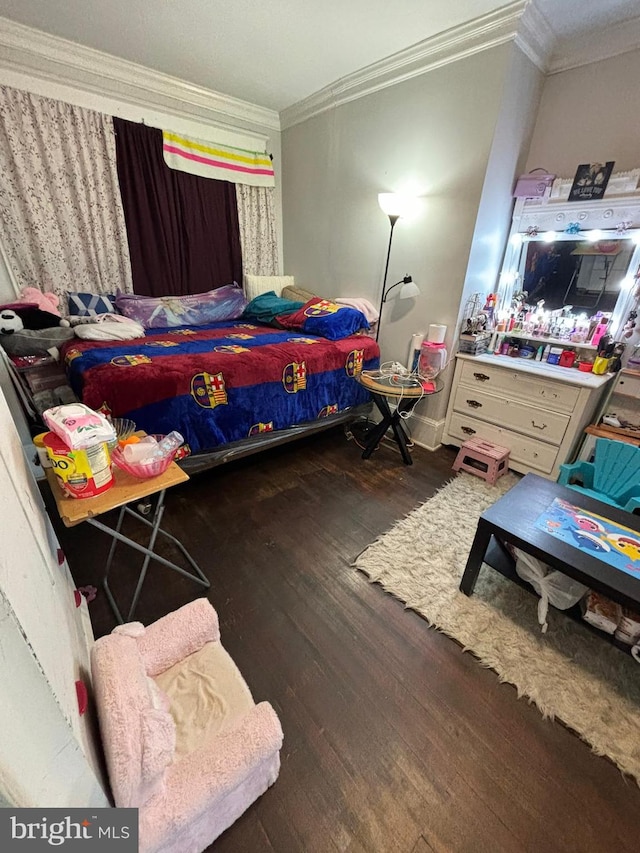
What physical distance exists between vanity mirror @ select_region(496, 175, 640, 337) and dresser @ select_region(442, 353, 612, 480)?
1.58 feet

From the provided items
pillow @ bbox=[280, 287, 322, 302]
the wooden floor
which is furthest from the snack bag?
pillow @ bbox=[280, 287, 322, 302]

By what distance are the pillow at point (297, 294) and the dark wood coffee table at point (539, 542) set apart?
267 centimetres

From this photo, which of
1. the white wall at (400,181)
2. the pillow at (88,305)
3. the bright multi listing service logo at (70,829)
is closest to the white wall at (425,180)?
the white wall at (400,181)

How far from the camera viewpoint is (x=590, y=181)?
2201mm

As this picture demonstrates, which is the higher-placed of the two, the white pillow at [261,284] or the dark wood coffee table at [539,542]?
the white pillow at [261,284]

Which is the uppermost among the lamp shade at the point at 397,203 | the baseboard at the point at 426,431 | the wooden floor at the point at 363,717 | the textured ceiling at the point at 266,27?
the textured ceiling at the point at 266,27

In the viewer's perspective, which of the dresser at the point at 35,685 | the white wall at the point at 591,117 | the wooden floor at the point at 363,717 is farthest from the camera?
the white wall at the point at 591,117

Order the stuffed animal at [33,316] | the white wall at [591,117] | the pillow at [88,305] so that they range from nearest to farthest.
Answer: the white wall at [591,117]
the stuffed animal at [33,316]
the pillow at [88,305]

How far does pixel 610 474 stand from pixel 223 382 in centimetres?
222

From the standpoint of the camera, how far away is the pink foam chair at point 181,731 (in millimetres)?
671

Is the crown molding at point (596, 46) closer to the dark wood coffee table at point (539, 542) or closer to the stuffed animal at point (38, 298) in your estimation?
the dark wood coffee table at point (539, 542)

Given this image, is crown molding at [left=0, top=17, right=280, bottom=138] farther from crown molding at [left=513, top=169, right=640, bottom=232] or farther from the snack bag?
the snack bag

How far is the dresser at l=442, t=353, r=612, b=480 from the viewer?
2.15 m

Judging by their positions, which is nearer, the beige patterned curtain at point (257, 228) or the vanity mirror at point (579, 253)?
the vanity mirror at point (579, 253)
